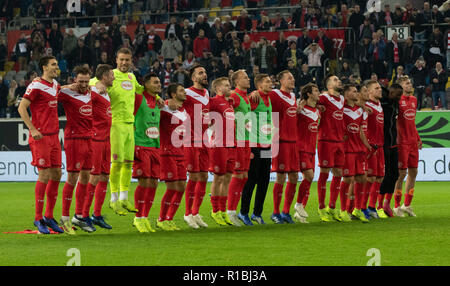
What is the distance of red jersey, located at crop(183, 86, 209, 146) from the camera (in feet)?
39.7

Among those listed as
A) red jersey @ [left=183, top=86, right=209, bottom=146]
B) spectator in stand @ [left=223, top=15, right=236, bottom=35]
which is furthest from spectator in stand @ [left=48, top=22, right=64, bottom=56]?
red jersey @ [left=183, top=86, right=209, bottom=146]

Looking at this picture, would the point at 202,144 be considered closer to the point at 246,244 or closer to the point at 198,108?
the point at 198,108

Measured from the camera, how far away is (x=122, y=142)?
11820 mm

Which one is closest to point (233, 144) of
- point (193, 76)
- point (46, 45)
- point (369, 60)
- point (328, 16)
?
point (193, 76)

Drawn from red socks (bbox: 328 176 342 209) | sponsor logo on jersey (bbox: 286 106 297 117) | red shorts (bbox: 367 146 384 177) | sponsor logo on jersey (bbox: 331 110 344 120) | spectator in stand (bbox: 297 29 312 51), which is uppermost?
spectator in stand (bbox: 297 29 312 51)

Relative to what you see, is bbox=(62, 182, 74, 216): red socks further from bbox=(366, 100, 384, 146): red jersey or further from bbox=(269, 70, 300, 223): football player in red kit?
bbox=(366, 100, 384, 146): red jersey

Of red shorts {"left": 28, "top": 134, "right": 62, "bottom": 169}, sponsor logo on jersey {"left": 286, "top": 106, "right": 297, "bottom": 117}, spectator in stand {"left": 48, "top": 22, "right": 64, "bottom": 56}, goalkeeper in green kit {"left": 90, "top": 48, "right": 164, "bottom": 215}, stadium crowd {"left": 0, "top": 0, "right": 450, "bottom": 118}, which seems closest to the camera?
red shorts {"left": 28, "top": 134, "right": 62, "bottom": 169}

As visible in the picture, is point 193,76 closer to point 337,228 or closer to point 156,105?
point 156,105

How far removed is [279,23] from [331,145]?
46.6 feet

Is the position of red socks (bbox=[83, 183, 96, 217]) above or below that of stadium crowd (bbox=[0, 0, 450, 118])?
Result: below

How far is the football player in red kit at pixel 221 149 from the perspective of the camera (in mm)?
12227

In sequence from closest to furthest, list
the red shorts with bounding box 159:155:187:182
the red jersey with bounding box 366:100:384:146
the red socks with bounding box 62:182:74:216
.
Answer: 1. the red socks with bounding box 62:182:74:216
2. the red shorts with bounding box 159:155:187:182
3. the red jersey with bounding box 366:100:384:146

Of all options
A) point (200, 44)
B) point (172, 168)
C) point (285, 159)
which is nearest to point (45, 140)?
point (172, 168)

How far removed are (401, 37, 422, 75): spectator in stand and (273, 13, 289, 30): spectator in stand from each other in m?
4.04
